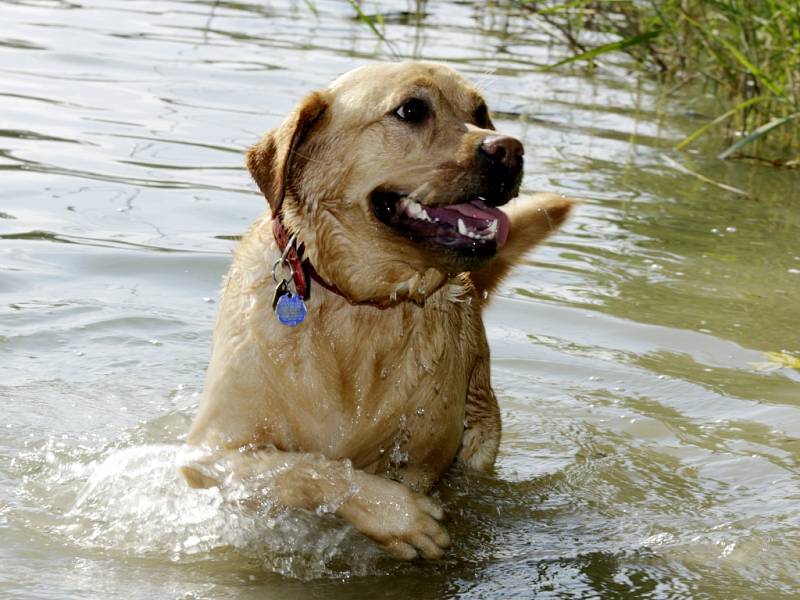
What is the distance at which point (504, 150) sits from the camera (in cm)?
436

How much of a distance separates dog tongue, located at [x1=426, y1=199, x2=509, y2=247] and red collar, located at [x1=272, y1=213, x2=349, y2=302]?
46 centimetres

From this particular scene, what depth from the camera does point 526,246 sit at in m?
5.50

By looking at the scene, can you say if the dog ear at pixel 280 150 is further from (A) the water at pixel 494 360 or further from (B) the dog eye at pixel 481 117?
(A) the water at pixel 494 360

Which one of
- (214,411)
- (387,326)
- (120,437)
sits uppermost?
(387,326)

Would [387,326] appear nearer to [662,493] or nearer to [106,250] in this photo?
[662,493]

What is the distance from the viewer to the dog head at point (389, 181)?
4414 mm

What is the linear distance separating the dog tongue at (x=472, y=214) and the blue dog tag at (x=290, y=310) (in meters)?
0.55

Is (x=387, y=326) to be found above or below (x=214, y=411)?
above

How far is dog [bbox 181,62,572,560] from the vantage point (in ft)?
14.4

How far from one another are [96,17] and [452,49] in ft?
11.7

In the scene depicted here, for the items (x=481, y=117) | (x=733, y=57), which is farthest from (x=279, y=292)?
(x=733, y=57)

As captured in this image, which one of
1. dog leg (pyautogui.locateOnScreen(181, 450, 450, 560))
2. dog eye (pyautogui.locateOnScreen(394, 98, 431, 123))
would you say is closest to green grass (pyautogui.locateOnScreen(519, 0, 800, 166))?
dog eye (pyautogui.locateOnScreen(394, 98, 431, 123))

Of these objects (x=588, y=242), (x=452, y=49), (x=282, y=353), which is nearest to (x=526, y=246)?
(x=282, y=353)

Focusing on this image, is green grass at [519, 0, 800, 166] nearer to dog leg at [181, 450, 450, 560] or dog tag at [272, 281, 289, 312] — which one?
dog tag at [272, 281, 289, 312]
